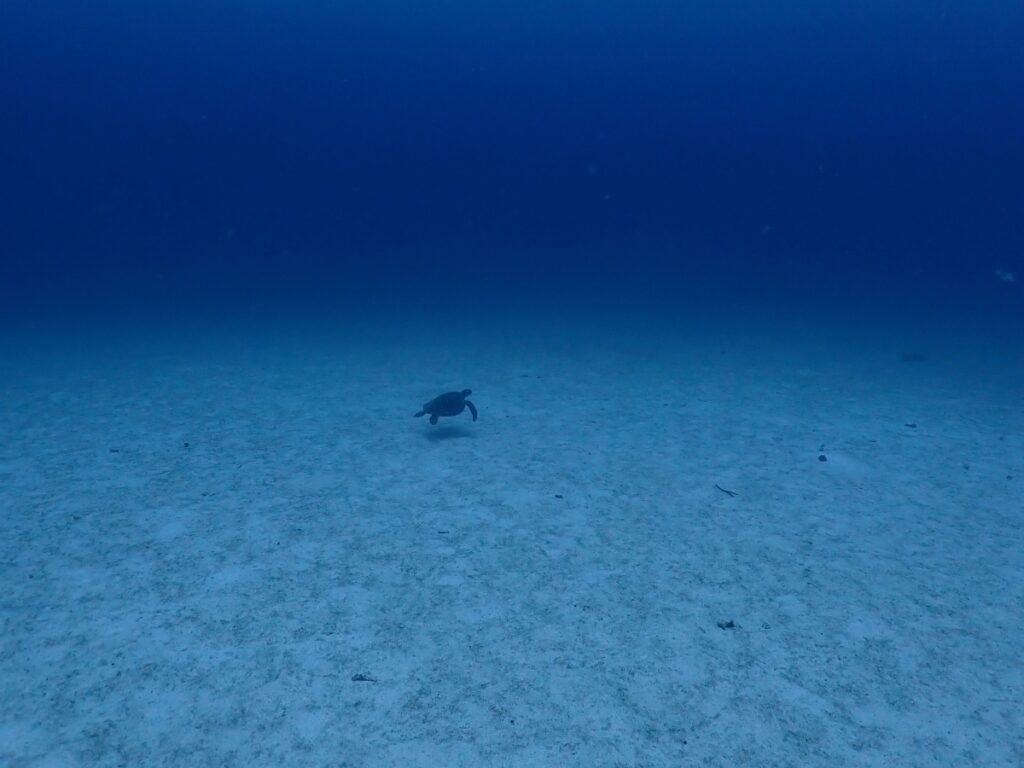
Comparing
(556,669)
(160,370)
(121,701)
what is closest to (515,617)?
(556,669)

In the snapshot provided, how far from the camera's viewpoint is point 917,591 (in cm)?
470

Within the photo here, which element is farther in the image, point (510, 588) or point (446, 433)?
point (446, 433)

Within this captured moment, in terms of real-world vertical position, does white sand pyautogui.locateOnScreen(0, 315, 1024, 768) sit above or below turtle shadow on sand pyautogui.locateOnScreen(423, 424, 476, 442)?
below

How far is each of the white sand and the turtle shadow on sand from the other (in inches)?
2.7

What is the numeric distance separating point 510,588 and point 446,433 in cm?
432

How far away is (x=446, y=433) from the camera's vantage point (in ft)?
28.9

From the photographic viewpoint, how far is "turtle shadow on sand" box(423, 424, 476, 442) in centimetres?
858

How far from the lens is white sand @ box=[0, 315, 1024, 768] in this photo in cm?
329

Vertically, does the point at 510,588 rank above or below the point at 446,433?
below

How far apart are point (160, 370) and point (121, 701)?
12.1 meters

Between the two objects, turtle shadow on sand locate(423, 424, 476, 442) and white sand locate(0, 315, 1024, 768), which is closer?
white sand locate(0, 315, 1024, 768)

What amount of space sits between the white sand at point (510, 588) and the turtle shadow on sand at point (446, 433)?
7cm

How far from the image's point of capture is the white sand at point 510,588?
329 centimetres

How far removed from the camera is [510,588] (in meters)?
4.69
